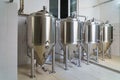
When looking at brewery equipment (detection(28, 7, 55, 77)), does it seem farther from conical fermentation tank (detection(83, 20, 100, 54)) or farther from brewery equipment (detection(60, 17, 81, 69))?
conical fermentation tank (detection(83, 20, 100, 54))

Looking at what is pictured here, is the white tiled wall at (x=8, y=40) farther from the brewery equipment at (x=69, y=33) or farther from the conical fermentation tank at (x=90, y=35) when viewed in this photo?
the conical fermentation tank at (x=90, y=35)

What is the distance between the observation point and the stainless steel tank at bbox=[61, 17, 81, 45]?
10.7ft

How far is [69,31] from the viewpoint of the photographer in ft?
10.7

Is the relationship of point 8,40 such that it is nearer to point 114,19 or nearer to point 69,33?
point 69,33

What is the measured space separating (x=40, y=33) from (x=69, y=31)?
0.89 m

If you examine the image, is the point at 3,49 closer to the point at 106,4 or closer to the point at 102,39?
the point at 102,39

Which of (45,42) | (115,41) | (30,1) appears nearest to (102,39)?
(115,41)

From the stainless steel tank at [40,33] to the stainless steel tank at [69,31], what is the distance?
61cm

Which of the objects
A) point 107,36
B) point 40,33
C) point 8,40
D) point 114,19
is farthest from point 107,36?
point 8,40

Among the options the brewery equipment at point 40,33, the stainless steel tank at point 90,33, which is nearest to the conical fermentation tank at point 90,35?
the stainless steel tank at point 90,33

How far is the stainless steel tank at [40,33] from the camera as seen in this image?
2627 millimetres

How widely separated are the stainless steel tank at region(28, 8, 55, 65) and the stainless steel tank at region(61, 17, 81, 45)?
0.61 meters

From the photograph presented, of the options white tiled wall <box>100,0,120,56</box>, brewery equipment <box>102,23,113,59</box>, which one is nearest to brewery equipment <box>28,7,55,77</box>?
brewery equipment <box>102,23,113,59</box>

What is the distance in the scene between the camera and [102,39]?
13.5 ft
